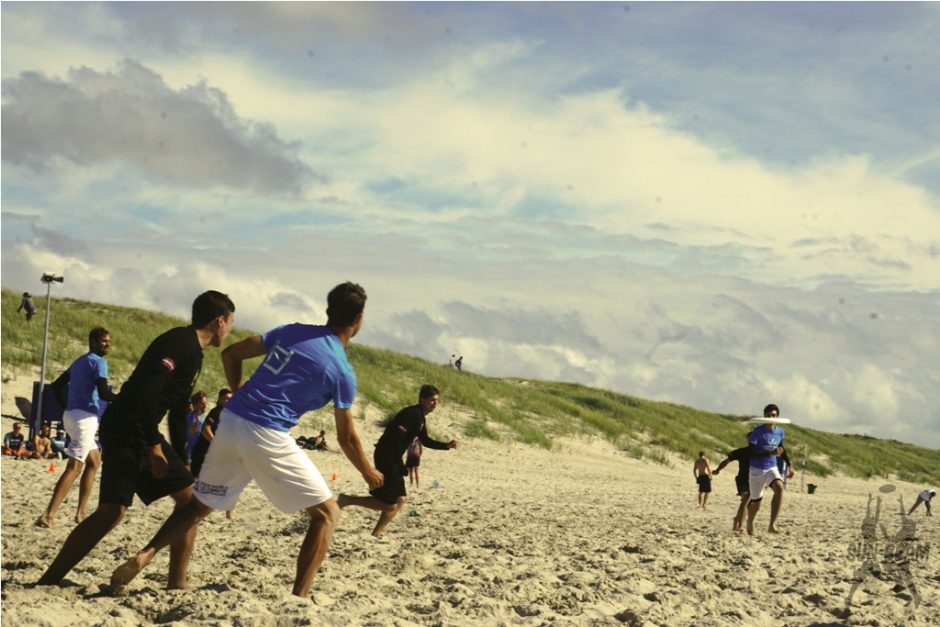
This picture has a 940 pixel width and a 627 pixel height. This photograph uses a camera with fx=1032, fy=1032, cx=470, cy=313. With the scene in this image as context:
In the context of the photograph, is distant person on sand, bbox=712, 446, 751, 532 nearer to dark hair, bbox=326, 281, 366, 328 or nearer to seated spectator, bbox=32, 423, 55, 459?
dark hair, bbox=326, 281, 366, 328

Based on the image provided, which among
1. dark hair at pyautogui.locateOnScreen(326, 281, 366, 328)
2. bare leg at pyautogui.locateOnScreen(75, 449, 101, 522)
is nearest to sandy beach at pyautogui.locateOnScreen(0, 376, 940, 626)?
bare leg at pyautogui.locateOnScreen(75, 449, 101, 522)

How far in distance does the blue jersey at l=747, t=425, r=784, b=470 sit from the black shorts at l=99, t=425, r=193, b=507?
7864 mm

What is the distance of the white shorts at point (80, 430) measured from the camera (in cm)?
878

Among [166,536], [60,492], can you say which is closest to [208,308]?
[166,536]

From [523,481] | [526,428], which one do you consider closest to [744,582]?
[523,481]

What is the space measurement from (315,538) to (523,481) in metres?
18.5

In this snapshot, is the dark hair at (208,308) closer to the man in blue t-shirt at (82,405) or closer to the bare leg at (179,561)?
the bare leg at (179,561)

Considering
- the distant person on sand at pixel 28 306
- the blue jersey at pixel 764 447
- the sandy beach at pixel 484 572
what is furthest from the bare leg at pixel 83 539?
the distant person on sand at pixel 28 306

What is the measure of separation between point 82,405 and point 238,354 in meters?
3.53

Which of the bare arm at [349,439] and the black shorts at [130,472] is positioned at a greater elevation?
the bare arm at [349,439]

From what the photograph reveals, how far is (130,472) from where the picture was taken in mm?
6230

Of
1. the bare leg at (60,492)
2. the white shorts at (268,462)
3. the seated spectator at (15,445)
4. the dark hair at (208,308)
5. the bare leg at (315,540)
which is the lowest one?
the seated spectator at (15,445)

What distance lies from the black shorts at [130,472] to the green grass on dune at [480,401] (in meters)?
21.2

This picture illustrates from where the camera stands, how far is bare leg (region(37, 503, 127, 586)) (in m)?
6.08
